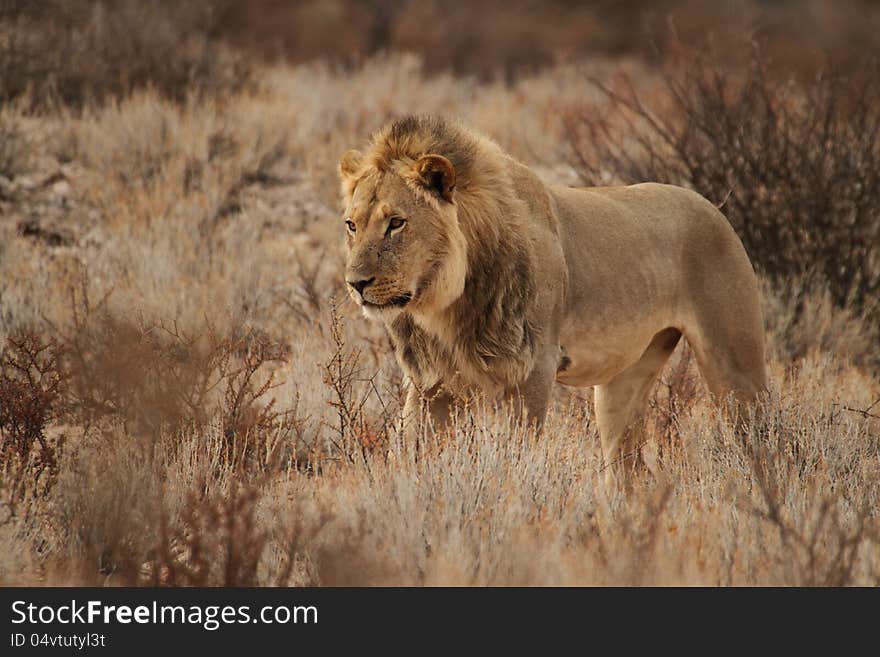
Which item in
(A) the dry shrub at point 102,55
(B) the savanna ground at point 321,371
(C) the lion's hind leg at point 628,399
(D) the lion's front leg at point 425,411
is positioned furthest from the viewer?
(A) the dry shrub at point 102,55

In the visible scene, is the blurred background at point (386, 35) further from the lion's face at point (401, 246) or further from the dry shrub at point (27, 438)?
the dry shrub at point (27, 438)

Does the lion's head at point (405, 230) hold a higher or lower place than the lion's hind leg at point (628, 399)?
higher

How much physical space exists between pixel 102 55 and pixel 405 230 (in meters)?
10.8

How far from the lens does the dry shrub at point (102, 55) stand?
46.3ft

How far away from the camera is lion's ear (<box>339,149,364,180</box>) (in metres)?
5.79

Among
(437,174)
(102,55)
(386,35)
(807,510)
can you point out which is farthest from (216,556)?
(386,35)

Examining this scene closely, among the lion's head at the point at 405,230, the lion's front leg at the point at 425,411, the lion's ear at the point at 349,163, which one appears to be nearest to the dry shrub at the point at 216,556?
the lion's head at the point at 405,230

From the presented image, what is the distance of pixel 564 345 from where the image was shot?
19.9 feet

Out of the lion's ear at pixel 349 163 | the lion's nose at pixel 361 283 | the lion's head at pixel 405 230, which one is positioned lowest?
the lion's nose at pixel 361 283

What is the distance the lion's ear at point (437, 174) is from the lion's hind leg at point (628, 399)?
196 cm

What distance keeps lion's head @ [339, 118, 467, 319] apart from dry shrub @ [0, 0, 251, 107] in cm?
917

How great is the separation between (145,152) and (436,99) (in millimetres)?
5593

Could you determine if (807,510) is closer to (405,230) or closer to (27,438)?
(405,230)

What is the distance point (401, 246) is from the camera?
5309mm
